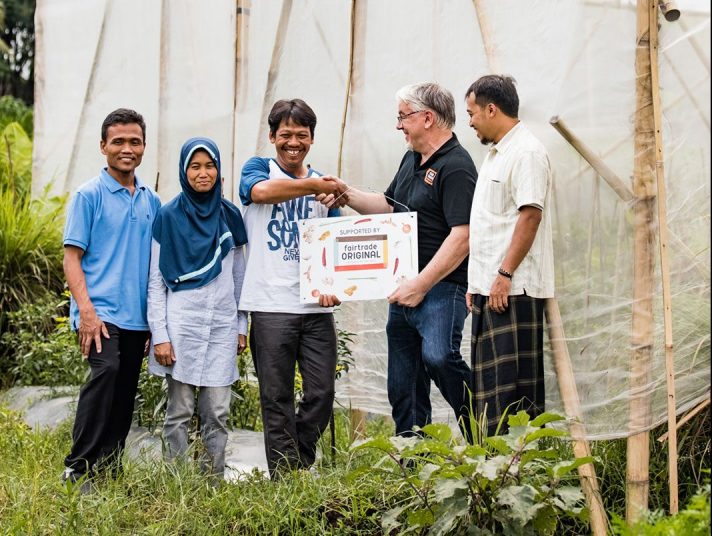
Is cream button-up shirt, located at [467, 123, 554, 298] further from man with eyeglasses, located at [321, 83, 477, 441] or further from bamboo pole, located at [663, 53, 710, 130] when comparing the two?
bamboo pole, located at [663, 53, 710, 130]

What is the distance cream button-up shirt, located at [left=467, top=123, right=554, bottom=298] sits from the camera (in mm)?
3494

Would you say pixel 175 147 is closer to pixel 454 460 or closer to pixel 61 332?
pixel 61 332

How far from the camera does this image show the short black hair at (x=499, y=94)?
3.63m

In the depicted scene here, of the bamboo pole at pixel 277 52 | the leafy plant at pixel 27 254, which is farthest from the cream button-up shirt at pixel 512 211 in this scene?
the leafy plant at pixel 27 254

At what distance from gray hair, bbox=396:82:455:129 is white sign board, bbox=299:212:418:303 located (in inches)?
17.2

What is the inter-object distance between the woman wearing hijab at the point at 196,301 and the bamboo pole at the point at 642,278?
1.60 metres

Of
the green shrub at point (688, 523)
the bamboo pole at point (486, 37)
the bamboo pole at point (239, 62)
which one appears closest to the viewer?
the green shrub at point (688, 523)

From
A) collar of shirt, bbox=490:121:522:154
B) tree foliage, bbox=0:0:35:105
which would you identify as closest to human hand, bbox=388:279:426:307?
collar of shirt, bbox=490:121:522:154

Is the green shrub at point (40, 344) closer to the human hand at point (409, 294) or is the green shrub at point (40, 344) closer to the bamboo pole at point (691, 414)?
the human hand at point (409, 294)

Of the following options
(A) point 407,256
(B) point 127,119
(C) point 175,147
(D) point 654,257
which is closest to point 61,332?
(C) point 175,147

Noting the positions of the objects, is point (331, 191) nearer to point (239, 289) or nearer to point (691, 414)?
point (239, 289)

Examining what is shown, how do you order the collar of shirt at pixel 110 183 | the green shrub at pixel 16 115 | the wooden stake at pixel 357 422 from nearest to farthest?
the collar of shirt at pixel 110 183
the wooden stake at pixel 357 422
the green shrub at pixel 16 115

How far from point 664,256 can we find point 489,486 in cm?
96

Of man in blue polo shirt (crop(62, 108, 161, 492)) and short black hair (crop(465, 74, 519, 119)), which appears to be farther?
man in blue polo shirt (crop(62, 108, 161, 492))
